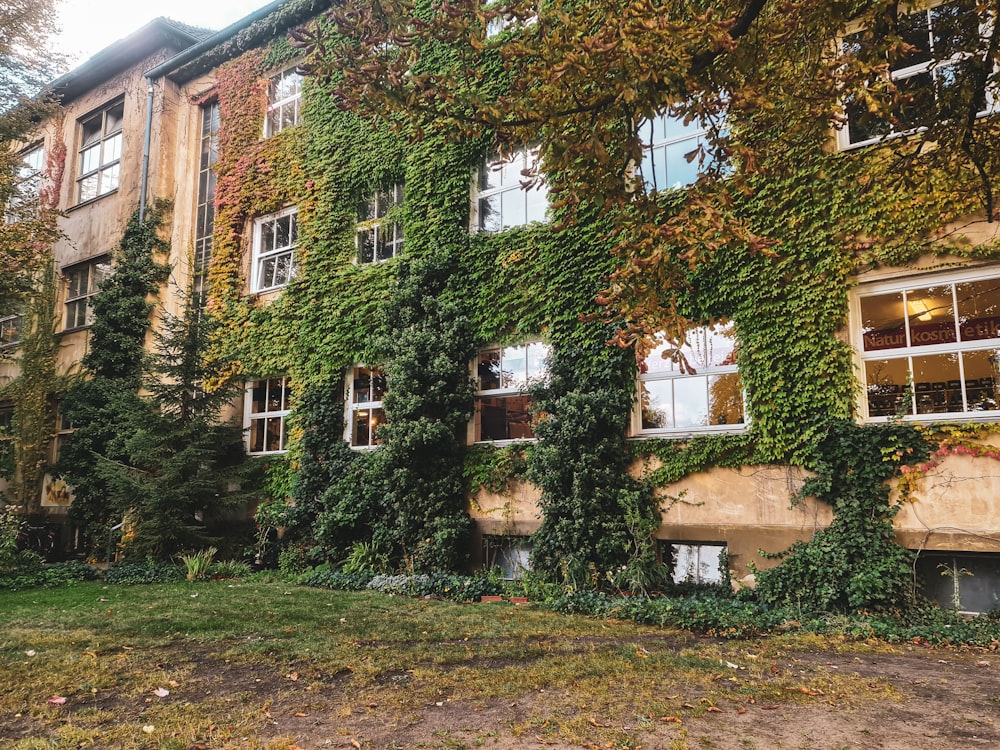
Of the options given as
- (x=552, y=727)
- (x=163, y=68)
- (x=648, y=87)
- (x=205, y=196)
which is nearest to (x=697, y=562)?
(x=552, y=727)

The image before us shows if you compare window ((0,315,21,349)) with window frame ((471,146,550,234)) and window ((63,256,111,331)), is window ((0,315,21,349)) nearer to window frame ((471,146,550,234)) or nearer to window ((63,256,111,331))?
window ((63,256,111,331))

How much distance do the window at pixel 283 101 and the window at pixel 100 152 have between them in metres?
5.17

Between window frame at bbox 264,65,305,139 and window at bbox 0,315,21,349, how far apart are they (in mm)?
9957

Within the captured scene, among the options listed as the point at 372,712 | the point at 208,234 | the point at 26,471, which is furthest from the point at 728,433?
the point at 26,471

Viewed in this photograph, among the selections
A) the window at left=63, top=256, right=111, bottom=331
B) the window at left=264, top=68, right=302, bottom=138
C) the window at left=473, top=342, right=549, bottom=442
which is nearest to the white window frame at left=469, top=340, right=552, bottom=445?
the window at left=473, top=342, right=549, bottom=442

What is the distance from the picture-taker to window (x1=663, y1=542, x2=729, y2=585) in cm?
870

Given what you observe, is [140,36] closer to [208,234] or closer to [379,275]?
[208,234]

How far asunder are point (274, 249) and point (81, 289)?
7070mm

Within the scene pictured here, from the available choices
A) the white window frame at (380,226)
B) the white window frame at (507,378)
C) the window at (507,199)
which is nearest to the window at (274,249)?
the white window frame at (380,226)

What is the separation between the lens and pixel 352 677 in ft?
16.5

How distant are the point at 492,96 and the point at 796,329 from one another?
21.0ft

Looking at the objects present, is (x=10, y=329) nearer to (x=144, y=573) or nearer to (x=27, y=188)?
(x=27, y=188)

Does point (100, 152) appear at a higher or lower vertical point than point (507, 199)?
higher

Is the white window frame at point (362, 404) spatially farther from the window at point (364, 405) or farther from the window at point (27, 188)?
the window at point (27, 188)
